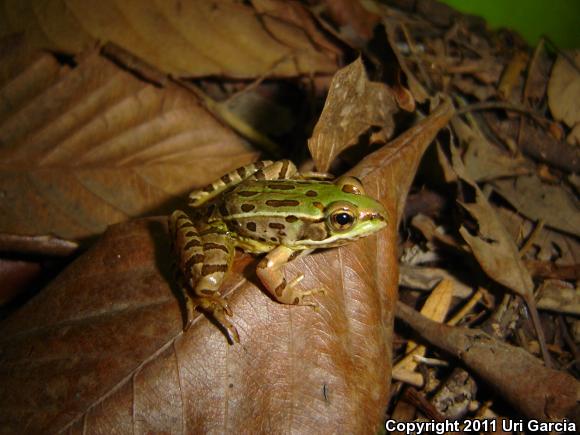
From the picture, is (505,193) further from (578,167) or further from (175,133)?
(175,133)

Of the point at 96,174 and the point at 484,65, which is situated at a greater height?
the point at 484,65

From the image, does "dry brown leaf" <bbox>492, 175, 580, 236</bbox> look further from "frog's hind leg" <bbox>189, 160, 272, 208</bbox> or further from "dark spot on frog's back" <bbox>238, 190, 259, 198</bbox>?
"dark spot on frog's back" <bbox>238, 190, 259, 198</bbox>

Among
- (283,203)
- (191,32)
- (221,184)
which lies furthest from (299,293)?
(191,32)

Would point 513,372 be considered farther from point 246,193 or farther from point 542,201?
point 246,193

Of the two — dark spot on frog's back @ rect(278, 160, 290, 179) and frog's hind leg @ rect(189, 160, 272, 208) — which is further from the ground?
A: dark spot on frog's back @ rect(278, 160, 290, 179)

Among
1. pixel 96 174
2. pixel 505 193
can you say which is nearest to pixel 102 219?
pixel 96 174

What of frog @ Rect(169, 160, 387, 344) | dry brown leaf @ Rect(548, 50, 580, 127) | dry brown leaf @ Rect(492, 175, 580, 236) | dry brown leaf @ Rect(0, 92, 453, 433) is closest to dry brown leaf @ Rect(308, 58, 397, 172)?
frog @ Rect(169, 160, 387, 344)
